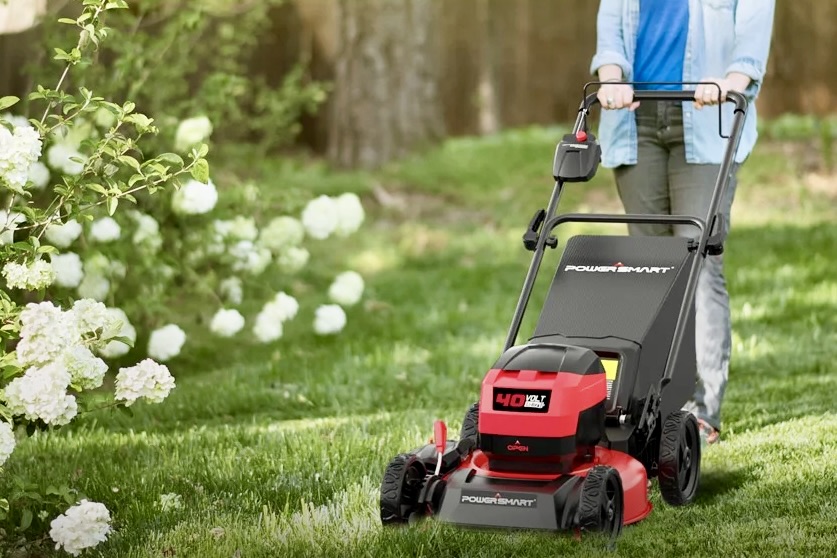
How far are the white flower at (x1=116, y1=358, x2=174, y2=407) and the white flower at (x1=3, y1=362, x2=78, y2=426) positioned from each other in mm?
233

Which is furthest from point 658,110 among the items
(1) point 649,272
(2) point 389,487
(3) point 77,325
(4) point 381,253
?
(4) point 381,253

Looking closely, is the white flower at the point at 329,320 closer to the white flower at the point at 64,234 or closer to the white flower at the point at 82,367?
the white flower at the point at 64,234

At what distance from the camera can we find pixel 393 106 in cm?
1158

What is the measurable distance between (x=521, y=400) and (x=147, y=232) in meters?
2.59

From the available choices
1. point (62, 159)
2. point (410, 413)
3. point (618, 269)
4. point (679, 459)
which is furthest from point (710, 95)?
point (62, 159)

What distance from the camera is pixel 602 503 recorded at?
11.3 ft

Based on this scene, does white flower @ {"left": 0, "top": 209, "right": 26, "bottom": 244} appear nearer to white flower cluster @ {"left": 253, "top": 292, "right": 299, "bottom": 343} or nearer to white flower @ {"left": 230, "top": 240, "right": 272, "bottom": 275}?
white flower cluster @ {"left": 253, "top": 292, "right": 299, "bottom": 343}

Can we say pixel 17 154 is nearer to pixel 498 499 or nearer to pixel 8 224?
pixel 8 224

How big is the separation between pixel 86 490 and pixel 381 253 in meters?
5.32

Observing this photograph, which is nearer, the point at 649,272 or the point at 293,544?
the point at 293,544

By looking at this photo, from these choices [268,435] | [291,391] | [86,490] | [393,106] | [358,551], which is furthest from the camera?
[393,106]

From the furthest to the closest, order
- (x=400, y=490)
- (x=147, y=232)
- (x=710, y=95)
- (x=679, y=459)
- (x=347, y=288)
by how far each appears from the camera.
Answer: (x=347, y=288) → (x=147, y=232) → (x=710, y=95) → (x=679, y=459) → (x=400, y=490)

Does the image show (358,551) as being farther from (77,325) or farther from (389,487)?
(77,325)

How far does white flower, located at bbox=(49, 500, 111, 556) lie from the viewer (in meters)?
3.58
